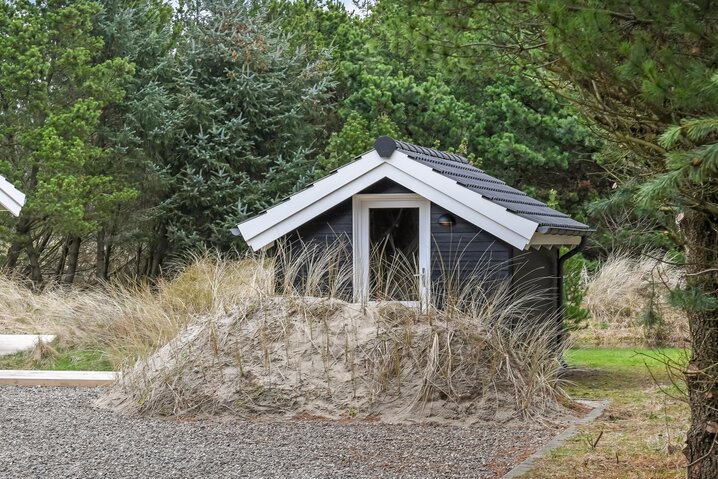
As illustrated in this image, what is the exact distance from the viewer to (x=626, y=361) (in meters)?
15.2

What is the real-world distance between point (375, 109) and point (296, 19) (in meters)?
4.46

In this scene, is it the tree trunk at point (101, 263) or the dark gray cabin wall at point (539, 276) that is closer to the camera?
the dark gray cabin wall at point (539, 276)

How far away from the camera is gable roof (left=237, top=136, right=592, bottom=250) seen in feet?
40.0

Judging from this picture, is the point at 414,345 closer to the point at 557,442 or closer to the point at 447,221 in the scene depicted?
→ the point at 557,442

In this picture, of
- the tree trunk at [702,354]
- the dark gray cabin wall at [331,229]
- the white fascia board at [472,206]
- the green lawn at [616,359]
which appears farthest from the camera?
the green lawn at [616,359]

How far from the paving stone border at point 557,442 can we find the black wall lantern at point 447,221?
314 centimetres

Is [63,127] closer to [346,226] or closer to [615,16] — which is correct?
[346,226]

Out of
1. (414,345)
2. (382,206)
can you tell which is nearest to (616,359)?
(382,206)

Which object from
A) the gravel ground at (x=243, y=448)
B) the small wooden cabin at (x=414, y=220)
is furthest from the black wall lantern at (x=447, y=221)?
the gravel ground at (x=243, y=448)

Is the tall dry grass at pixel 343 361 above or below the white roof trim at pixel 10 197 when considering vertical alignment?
below

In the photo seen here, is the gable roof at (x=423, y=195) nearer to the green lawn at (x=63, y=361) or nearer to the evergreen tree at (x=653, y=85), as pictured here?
the green lawn at (x=63, y=361)

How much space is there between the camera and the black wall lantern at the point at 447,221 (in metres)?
12.8

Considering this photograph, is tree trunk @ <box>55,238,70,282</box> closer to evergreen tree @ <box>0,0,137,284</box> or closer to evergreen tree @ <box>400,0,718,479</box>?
evergreen tree @ <box>0,0,137,284</box>

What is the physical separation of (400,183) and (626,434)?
16.6ft
